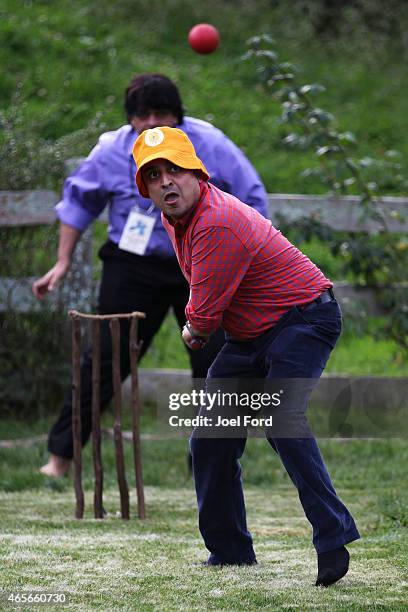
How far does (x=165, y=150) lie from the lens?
3.85m

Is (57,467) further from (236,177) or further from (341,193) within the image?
(341,193)

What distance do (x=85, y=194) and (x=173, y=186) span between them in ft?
7.52

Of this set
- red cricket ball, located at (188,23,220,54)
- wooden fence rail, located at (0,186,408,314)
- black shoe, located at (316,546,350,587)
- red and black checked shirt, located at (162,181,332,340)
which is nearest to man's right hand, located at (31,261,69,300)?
wooden fence rail, located at (0,186,408,314)

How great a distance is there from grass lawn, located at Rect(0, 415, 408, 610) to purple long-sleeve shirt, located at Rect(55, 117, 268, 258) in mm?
1267

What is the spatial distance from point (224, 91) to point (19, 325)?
5626mm

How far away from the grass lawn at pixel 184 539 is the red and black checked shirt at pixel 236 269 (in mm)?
835

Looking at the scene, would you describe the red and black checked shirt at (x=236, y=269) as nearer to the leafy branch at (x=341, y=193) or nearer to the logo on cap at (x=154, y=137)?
the logo on cap at (x=154, y=137)

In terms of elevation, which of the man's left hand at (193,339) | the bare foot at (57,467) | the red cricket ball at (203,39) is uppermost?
the red cricket ball at (203,39)

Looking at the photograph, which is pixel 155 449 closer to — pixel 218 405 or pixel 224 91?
pixel 218 405

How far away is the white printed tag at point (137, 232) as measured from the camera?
5.91m

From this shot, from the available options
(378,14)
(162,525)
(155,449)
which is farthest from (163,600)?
(378,14)

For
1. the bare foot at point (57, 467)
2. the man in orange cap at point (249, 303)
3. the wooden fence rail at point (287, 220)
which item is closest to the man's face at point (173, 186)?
the man in orange cap at point (249, 303)

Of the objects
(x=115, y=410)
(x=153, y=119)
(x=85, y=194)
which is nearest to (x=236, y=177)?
(x=153, y=119)

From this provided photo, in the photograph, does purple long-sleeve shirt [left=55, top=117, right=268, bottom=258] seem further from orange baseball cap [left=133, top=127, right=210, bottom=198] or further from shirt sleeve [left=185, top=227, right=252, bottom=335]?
shirt sleeve [left=185, top=227, right=252, bottom=335]
